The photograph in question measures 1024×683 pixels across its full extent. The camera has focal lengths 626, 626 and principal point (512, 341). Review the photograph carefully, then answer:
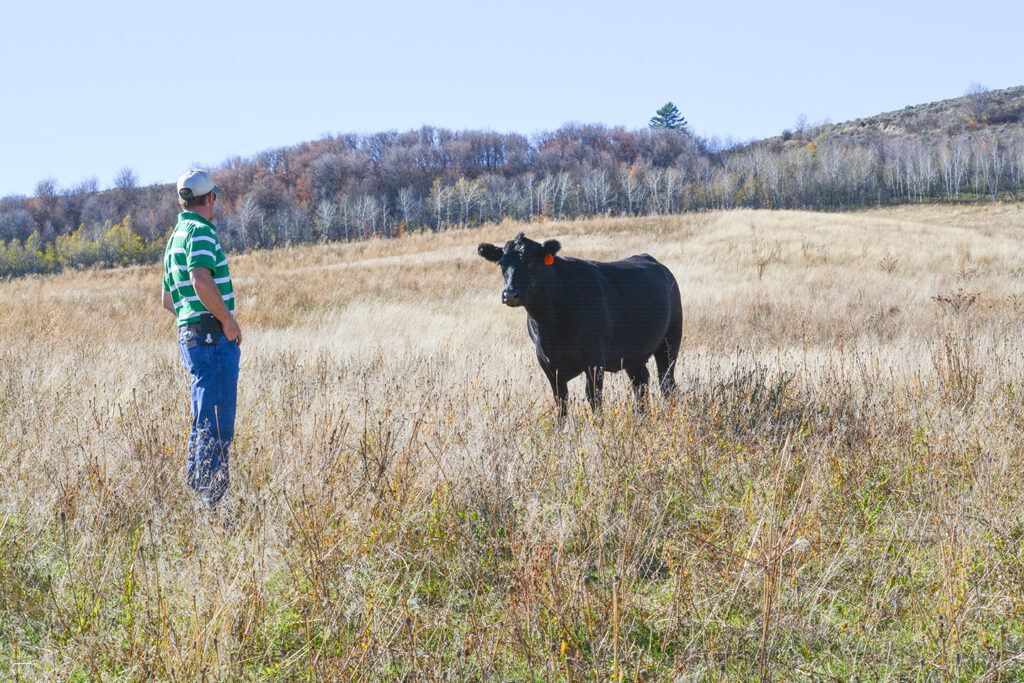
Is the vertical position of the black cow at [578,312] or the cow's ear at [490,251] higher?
the cow's ear at [490,251]

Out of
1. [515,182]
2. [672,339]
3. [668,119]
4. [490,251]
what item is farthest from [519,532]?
[668,119]

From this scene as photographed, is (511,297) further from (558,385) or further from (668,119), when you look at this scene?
(668,119)

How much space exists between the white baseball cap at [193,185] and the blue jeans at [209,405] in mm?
890

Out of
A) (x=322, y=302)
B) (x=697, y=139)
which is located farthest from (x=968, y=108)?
(x=322, y=302)

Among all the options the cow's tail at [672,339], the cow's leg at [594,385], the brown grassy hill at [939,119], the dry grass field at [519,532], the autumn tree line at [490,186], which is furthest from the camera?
the brown grassy hill at [939,119]

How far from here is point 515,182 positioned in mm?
118062

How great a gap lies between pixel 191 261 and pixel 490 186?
11996cm

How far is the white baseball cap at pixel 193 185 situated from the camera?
4.09m

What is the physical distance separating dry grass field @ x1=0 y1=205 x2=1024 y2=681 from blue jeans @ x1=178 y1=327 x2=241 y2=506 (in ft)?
0.61

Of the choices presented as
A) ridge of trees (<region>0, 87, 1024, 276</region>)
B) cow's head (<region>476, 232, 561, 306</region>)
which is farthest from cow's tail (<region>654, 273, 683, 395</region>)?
ridge of trees (<region>0, 87, 1024, 276</region>)

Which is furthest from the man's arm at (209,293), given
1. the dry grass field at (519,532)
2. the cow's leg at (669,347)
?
the cow's leg at (669,347)

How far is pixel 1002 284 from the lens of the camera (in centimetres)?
1642

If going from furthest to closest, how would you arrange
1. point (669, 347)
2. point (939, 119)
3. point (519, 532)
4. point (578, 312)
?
point (939, 119) < point (669, 347) < point (578, 312) < point (519, 532)

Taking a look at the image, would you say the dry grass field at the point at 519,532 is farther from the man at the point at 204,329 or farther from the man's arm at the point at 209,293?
the man's arm at the point at 209,293
